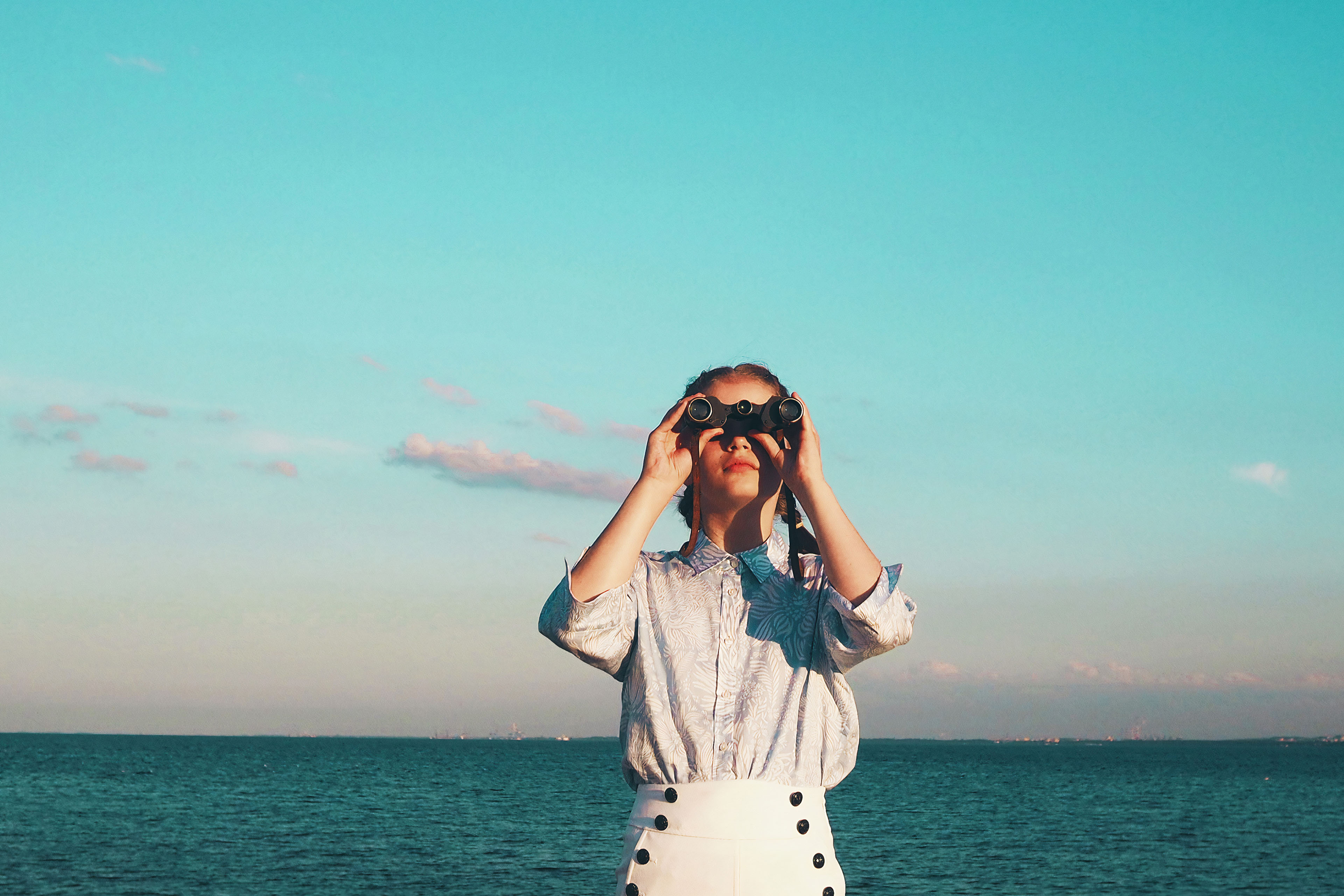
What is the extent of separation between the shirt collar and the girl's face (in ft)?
0.36

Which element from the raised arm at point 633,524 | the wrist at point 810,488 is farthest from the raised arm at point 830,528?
the raised arm at point 633,524

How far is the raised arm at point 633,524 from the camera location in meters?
2.83

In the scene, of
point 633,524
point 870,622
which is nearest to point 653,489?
point 633,524

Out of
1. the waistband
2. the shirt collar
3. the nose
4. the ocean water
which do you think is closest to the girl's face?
the nose

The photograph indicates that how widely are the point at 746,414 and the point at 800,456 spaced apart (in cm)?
22

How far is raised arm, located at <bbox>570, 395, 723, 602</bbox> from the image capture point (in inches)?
111

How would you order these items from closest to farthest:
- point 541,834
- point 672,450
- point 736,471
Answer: point 672,450
point 736,471
point 541,834

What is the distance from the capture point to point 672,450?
2.95 metres

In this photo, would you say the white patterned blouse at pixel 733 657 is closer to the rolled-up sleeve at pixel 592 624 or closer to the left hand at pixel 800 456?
the rolled-up sleeve at pixel 592 624

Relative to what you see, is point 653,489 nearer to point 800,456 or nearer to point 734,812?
point 800,456

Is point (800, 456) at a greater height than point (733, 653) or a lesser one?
greater

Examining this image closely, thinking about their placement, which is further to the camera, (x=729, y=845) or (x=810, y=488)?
(x=810, y=488)

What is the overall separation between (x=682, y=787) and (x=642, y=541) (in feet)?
1.98

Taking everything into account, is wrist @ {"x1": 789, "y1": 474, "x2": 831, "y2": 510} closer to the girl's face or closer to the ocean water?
the girl's face
